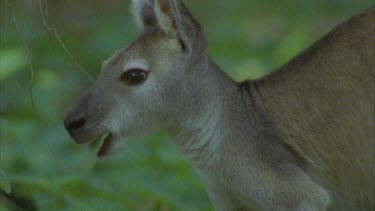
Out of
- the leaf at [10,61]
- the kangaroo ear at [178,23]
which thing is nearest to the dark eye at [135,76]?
the kangaroo ear at [178,23]

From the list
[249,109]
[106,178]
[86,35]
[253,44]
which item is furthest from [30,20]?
[249,109]

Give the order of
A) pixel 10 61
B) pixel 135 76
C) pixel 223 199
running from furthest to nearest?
1. pixel 10 61
2. pixel 223 199
3. pixel 135 76

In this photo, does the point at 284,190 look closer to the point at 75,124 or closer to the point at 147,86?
the point at 147,86

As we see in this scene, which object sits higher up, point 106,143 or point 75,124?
point 75,124

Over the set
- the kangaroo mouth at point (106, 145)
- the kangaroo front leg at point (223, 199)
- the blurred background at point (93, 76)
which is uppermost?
the kangaroo mouth at point (106, 145)

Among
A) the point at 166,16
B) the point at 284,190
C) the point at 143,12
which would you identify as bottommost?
the point at 284,190

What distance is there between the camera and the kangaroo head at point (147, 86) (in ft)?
26.6

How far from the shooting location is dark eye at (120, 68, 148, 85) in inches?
320

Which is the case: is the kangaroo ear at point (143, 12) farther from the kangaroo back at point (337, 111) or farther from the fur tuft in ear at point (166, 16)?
the kangaroo back at point (337, 111)

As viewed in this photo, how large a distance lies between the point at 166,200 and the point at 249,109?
3.76 feet

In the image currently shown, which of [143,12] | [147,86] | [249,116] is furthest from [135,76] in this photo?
[249,116]

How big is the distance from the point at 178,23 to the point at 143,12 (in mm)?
511

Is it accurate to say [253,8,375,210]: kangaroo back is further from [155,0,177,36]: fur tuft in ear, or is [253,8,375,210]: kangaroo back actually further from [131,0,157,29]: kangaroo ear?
[131,0,157,29]: kangaroo ear

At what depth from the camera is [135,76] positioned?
816 cm
